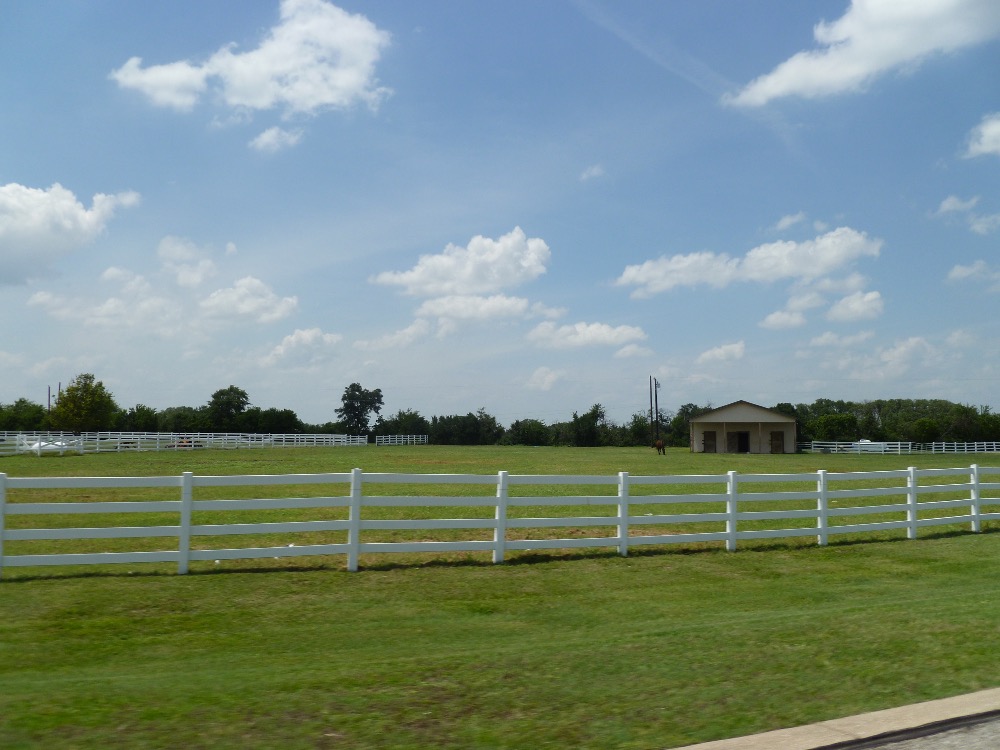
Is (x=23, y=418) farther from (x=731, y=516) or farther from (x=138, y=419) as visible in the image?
(x=731, y=516)

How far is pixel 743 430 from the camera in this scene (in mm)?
68938

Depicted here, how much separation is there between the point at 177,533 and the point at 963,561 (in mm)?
12836

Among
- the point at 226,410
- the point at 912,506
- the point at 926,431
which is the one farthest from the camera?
the point at 226,410

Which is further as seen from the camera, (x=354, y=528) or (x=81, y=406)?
(x=81, y=406)

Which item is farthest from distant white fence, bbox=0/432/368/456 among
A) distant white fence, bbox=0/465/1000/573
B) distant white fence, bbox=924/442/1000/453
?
distant white fence, bbox=924/442/1000/453

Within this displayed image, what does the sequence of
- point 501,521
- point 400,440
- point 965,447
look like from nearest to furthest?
point 501,521, point 965,447, point 400,440

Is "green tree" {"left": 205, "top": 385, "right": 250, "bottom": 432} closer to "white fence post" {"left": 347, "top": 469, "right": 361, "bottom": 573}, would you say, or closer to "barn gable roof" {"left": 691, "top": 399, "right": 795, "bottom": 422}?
"barn gable roof" {"left": 691, "top": 399, "right": 795, "bottom": 422}

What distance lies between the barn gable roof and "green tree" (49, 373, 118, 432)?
49.3 meters

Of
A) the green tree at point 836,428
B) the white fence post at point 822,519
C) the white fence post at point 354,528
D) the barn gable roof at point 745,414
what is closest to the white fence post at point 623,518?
the white fence post at point 822,519

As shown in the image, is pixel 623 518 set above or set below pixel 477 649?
above

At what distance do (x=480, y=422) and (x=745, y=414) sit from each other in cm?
5248

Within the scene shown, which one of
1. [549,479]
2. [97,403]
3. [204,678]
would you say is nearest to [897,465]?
[549,479]

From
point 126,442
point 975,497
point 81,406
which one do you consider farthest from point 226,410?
point 975,497

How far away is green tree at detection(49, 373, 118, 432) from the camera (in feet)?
224
